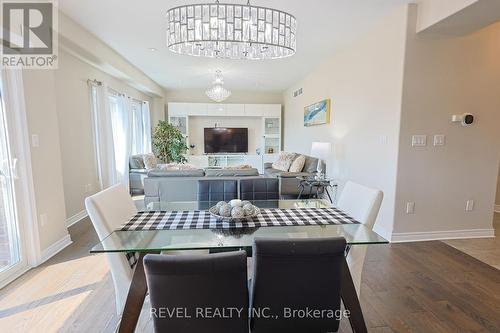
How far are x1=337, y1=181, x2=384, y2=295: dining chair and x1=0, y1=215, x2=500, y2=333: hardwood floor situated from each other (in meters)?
0.40

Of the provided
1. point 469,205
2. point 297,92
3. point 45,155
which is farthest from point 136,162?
point 469,205

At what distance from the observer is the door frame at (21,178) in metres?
2.26

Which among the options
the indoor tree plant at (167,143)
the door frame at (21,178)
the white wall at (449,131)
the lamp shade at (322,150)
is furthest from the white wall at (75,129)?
the white wall at (449,131)

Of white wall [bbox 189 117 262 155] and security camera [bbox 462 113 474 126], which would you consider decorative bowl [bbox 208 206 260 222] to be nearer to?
security camera [bbox 462 113 474 126]

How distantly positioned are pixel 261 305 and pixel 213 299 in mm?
249

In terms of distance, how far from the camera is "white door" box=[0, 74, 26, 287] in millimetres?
2244

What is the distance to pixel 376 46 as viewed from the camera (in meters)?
3.27

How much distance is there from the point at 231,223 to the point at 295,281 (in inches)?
27.4

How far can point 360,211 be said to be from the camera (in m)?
1.81

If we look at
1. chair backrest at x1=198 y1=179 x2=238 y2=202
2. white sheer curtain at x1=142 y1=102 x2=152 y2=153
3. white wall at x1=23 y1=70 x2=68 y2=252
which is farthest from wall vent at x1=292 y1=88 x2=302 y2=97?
white wall at x1=23 y1=70 x2=68 y2=252

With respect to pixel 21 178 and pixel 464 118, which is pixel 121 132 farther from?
pixel 464 118

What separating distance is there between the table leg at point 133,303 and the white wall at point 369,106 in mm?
2729

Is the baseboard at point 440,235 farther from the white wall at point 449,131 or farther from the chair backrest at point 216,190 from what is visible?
the chair backrest at point 216,190

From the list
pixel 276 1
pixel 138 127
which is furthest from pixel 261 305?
pixel 138 127
